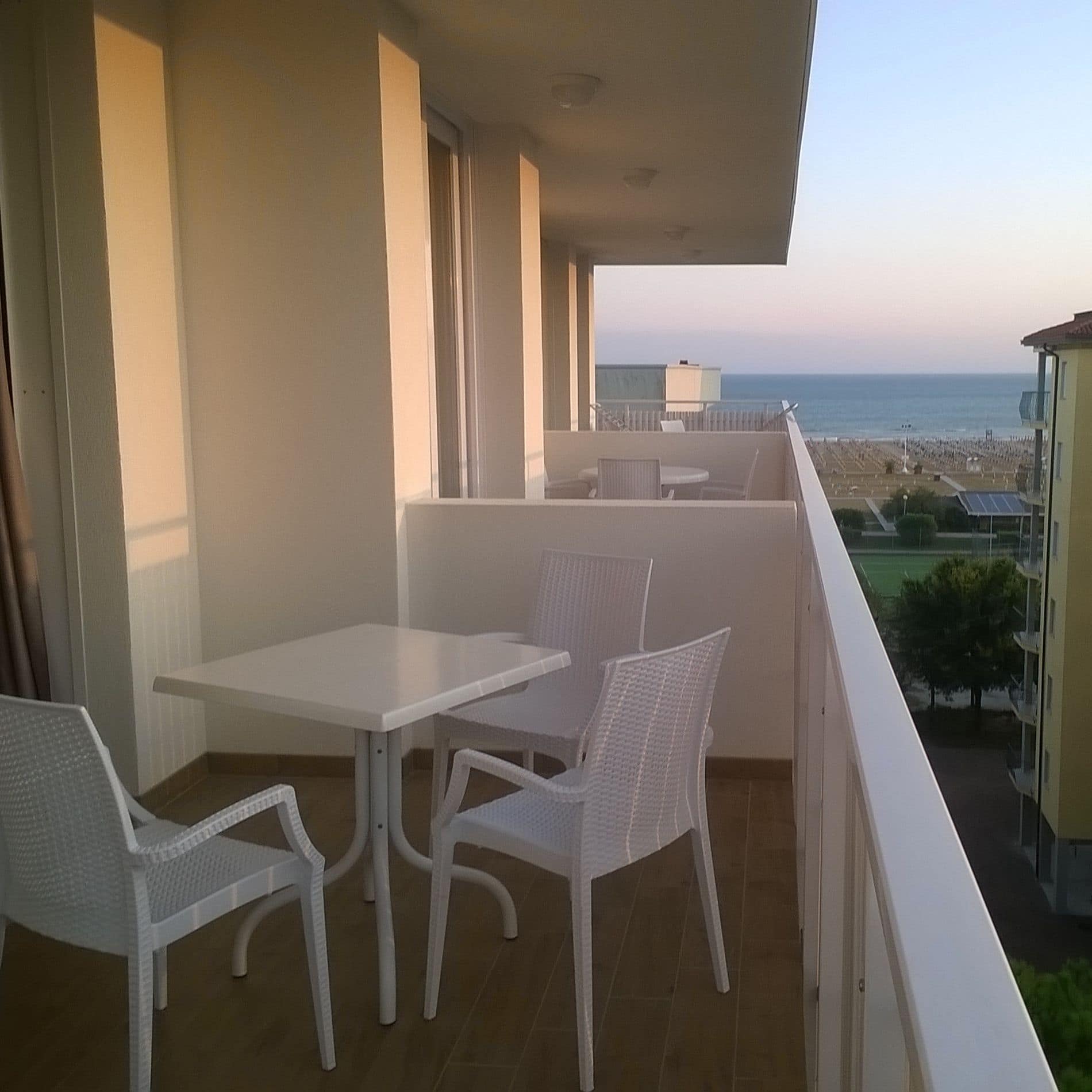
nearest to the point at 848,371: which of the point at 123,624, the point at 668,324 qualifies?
the point at 668,324

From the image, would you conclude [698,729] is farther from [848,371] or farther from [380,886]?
[848,371]

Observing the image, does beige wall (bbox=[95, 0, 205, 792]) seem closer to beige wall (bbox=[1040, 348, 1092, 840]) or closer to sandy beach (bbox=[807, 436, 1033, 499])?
sandy beach (bbox=[807, 436, 1033, 499])

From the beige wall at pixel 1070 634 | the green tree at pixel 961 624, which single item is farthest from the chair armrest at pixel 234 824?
the green tree at pixel 961 624

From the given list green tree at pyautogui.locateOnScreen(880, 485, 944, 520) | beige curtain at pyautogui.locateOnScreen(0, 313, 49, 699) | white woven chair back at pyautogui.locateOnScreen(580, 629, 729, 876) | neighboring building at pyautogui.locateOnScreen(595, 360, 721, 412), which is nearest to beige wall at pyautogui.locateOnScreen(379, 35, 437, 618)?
beige curtain at pyautogui.locateOnScreen(0, 313, 49, 699)

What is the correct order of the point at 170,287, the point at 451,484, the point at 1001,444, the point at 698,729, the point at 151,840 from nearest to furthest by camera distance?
the point at 151,840 < the point at 698,729 < the point at 170,287 < the point at 451,484 < the point at 1001,444

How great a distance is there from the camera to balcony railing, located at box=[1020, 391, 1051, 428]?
88.8 ft

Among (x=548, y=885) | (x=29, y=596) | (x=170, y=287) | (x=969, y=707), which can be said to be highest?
(x=170, y=287)

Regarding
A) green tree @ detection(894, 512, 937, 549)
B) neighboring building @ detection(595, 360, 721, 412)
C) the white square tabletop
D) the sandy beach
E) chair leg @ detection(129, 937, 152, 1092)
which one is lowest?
green tree @ detection(894, 512, 937, 549)

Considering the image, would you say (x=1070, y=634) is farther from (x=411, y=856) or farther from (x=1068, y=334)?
(x=411, y=856)

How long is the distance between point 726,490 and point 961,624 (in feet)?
78.6

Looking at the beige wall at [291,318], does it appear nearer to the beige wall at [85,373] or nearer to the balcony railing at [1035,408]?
the beige wall at [85,373]

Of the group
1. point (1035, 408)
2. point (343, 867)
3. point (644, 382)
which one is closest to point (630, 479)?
point (343, 867)

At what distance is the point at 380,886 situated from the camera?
265cm

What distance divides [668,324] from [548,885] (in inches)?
872
